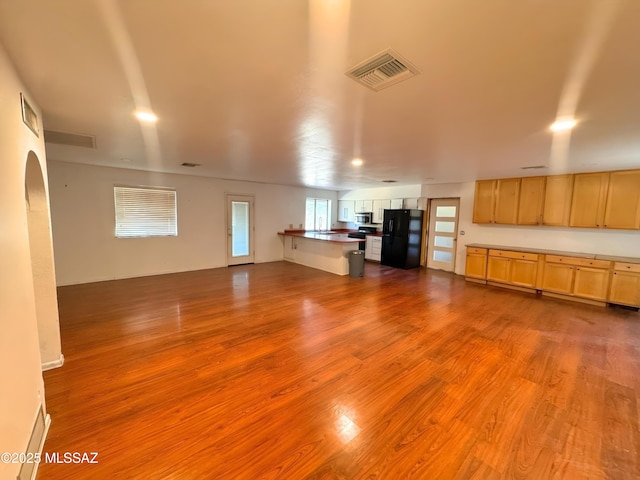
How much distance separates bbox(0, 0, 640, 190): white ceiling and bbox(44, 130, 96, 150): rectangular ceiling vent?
0.16 meters

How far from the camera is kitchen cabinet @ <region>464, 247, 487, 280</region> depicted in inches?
236

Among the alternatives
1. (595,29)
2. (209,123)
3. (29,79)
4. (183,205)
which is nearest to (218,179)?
(183,205)

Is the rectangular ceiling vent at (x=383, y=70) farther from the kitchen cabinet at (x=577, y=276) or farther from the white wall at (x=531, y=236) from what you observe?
the white wall at (x=531, y=236)

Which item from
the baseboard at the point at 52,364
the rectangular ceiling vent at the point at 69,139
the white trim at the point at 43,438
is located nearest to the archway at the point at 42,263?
the baseboard at the point at 52,364

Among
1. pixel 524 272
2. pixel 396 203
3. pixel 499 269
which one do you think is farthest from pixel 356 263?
pixel 524 272

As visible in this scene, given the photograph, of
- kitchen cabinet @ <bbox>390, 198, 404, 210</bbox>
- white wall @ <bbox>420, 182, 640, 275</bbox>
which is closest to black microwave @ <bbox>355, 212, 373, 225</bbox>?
kitchen cabinet @ <bbox>390, 198, 404, 210</bbox>

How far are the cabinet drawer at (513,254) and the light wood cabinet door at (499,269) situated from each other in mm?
77

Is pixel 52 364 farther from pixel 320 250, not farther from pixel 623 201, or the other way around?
pixel 623 201

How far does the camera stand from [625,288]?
176 inches

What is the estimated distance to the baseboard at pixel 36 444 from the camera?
1395mm

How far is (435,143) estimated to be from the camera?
3.36 metres

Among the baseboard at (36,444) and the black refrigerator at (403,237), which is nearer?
the baseboard at (36,444)

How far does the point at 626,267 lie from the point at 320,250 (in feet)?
19.1

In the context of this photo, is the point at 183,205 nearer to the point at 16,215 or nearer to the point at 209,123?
the point at 209,123
